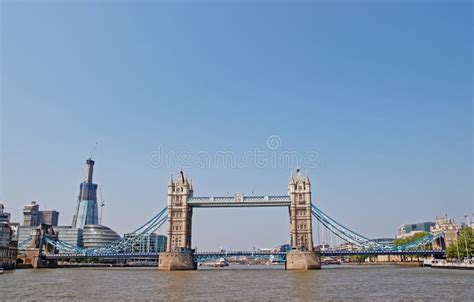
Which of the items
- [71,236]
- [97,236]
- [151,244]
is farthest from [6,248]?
[151,244]

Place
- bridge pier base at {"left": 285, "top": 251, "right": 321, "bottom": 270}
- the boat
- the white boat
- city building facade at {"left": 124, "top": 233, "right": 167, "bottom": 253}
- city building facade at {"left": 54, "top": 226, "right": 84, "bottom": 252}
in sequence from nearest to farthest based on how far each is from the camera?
the white boat < the boat < bridge pier base at {"left": 285, "top": 251, "right": 321, "bottom": 270} < city building facade at {"left": 124, "top": 233, "right": 167, "bottom": 253} < city building facade at {"left": 54, "top": 226, "right": 84, "bottom": 252}

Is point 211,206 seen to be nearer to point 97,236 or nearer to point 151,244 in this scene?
point 151,244

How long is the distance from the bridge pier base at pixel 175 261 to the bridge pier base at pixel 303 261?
63.8 feet

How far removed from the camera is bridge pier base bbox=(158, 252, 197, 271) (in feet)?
275

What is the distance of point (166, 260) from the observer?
84.4m

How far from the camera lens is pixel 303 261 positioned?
8038 cm

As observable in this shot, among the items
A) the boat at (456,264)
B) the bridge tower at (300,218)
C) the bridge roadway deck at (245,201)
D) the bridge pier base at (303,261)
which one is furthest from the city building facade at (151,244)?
the boat at (456,264)

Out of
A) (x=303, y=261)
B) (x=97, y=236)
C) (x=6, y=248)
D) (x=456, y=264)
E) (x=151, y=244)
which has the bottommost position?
(x=456, y=264)

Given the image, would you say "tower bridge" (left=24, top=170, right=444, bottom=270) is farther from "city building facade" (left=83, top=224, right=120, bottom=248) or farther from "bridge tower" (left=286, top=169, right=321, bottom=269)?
"city building facade" (left=83, top=224, right=120, bottom=248)

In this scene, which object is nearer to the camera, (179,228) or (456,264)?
(456,264)

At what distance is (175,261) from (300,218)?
84.8 feet

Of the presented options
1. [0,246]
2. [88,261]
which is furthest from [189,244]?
[88,261]

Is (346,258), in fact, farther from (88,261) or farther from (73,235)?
(73,235)

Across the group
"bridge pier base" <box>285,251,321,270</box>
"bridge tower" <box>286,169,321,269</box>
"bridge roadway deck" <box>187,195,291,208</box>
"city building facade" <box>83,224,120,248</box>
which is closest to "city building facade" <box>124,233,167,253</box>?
"city building facade" <box>83,224,120,248</box>
